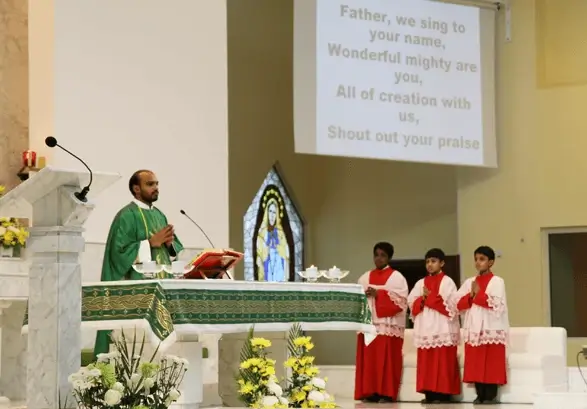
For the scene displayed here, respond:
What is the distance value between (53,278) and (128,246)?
283cm

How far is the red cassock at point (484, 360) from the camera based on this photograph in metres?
10.8

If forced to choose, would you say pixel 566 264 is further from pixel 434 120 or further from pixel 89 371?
pixel 89 371

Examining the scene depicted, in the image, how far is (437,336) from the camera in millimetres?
11156

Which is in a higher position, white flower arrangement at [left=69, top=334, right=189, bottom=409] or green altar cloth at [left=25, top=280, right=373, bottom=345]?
green altar cloth at [left=25, top=280, right=373, bottom=345]

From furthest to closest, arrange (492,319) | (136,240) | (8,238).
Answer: (492,319) → (8,238) → (136,240)

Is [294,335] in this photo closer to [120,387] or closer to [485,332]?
[485,332]

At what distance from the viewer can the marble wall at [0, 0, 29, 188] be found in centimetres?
1130

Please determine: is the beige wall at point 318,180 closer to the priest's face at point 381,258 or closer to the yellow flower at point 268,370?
the priest's face at point 381,258

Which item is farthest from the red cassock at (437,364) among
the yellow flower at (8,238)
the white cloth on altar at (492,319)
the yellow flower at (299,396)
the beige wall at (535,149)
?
→ the yellow flower at (8,238)

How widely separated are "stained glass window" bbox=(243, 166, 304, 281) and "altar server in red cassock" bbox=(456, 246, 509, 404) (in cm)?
651

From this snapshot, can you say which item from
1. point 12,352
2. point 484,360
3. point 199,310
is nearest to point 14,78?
point 12,352

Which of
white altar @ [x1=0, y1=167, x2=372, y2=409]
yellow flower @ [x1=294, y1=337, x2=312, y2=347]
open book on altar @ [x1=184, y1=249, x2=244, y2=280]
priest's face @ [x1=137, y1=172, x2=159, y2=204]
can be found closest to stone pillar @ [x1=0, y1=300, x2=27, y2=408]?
white altar @ [x1=0, y1=167, x2=372, y2=409]

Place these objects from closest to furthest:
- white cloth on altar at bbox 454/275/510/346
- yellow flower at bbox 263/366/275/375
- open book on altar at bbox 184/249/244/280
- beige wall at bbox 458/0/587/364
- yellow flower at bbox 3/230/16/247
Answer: yellow flower at bbox 263/366/275/375 → open book on altar at bbox 184/249/244/280 → yellow flower at bbox 3/230/16/247 → white cloth on altar at bbox 454/275/510/346 → beige wall at bbox 458/0/587/364

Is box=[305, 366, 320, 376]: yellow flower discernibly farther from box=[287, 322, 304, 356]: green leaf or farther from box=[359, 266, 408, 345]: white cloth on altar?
box=[359, 266, 408, 345]: white cloth on altar
